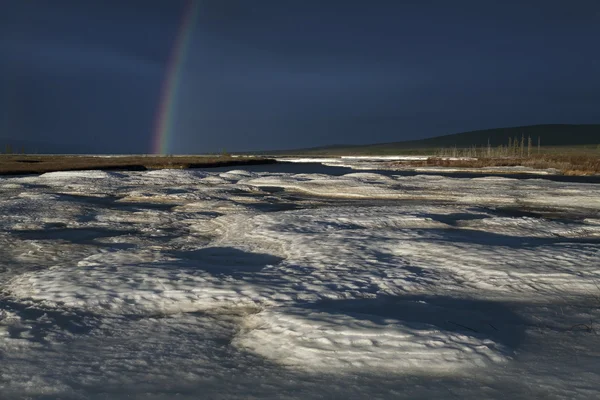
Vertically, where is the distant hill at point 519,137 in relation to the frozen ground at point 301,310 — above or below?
above

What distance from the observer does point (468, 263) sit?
6.49m

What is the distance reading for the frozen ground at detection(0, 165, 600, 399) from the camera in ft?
11.1

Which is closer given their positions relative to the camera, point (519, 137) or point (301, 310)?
point (301, 310)

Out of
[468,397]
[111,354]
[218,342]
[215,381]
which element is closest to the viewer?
[468,397]

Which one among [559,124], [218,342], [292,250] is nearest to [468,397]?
[218,342]

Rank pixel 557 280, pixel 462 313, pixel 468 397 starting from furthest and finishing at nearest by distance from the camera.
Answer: pixel 557 280 → pixel 462 313 → pixel 468 397

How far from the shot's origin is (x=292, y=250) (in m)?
7.52

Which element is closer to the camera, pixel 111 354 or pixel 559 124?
pixel 111 354

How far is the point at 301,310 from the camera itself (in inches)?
181

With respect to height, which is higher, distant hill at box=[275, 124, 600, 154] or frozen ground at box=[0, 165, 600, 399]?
distant hill at box=[275, 124, 600, 154]

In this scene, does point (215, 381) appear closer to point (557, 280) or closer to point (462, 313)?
point (462, 313)

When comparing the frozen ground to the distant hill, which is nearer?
the frozen ground

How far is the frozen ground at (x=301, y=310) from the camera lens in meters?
3.39

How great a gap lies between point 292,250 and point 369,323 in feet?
11.3
